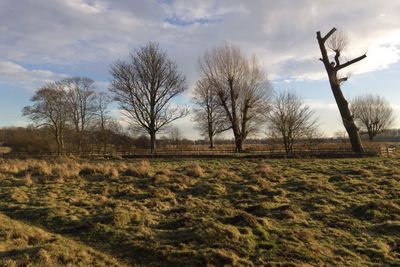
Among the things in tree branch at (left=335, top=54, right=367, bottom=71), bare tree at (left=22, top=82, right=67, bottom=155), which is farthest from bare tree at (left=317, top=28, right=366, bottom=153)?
bare tree at (left=22, top=82, right=67, bottom=155)

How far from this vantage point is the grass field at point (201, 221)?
6.93 m

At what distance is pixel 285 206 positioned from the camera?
10383mm

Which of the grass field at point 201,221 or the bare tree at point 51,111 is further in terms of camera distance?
the bare tree at point 51,111

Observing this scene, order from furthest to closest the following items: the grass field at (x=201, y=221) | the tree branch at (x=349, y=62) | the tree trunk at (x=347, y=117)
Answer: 1. the tree trunk at (x=347, y=117)
2. the tree branch at (x=349, y=62)
3. the grass field at (x=201, y=221)

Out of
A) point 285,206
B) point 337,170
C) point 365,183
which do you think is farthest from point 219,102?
point 285,206

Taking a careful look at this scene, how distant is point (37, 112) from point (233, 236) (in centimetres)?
4672

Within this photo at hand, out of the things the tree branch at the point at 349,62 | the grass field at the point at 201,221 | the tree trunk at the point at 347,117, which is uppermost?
the tree branch at the point at 349,62

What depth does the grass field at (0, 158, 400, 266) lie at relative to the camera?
6934 mm

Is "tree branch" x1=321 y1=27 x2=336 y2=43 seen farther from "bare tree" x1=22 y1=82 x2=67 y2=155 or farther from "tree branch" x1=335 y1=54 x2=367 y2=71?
"bare tree" x1=22 y1=82 x2=67 y2=155

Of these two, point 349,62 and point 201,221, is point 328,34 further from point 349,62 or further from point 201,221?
point 201,221

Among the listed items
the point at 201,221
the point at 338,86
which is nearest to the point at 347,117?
the point at 338,86

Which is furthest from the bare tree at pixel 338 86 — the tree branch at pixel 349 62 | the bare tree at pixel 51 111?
the bare tree at pixel 51 111

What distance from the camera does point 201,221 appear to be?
898cm

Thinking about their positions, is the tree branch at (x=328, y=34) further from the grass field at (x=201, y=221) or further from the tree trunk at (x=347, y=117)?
the grass field at (x=201, y=221)
